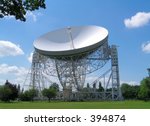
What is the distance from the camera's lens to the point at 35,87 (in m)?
112

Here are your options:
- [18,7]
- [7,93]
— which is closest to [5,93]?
[7,93]

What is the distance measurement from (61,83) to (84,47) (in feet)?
81.0

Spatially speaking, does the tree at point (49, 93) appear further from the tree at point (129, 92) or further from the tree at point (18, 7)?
the tree at point (18, 7)

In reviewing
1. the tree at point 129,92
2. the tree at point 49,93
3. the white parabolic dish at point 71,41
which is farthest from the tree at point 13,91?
the tree at point 129,92

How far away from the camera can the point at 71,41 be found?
84562mm

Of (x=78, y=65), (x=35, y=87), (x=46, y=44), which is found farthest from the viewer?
(x=35, y=87)

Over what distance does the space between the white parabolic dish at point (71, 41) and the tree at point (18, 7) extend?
219 feet

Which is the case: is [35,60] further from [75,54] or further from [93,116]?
[93,116]

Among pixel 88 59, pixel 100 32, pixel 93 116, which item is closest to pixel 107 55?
pixel 88 59

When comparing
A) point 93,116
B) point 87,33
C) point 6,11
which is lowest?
point 93,116

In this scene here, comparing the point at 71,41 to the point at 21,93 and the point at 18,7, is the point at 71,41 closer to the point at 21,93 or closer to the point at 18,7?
the point at 21,93

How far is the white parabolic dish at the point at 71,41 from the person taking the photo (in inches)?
3189

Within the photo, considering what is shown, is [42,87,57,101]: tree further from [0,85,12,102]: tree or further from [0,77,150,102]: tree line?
[0,85,12,102]: tree

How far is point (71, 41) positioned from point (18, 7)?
72.2m
